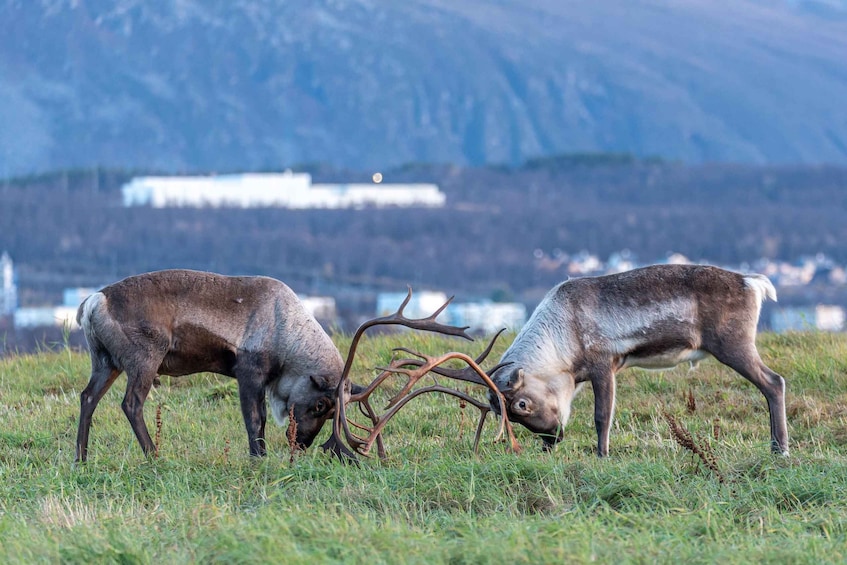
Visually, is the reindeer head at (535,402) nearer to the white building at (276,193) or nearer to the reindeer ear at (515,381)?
the reindeer ear at (515,381)

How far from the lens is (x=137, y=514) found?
326 inches

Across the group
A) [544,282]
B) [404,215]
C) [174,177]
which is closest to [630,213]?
[404,215]

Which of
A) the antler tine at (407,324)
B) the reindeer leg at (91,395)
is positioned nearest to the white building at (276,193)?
the reindeer leg at (91,395)

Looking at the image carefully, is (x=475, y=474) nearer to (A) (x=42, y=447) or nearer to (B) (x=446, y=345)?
(A) (x=42, y=447)

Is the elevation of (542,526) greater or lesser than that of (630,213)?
greater

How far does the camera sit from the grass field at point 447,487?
23.7 ft

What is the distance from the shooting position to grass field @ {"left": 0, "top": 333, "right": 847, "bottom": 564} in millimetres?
7223

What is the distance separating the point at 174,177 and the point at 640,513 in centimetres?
14441

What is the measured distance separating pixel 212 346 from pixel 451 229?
120 m

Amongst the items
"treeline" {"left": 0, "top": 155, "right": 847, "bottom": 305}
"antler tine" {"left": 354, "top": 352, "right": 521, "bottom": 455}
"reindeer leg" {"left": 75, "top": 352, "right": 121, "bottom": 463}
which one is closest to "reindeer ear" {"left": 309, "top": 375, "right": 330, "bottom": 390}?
"antler tine" {"left": 354, "top": 352, "right": 521, "bottom": 455}

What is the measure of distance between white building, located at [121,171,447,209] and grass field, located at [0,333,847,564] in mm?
120274

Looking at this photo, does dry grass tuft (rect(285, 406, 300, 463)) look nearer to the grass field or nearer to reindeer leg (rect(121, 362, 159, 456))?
the grass field

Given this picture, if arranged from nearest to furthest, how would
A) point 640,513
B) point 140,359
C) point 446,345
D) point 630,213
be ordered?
point 640,513, point 140,359, point 446,345, point 630,213

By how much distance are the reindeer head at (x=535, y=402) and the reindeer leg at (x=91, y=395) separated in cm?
290
